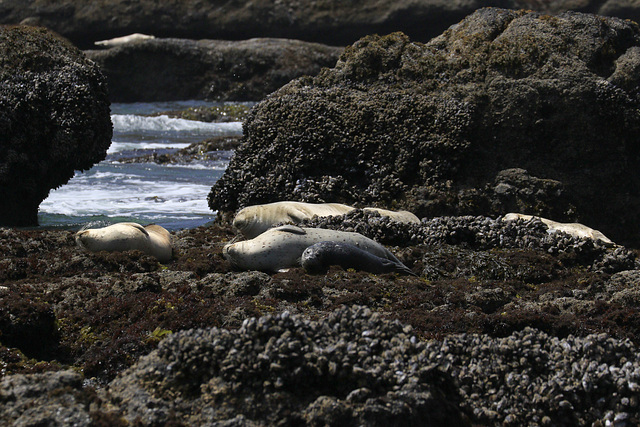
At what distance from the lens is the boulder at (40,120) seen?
10508 millimetres

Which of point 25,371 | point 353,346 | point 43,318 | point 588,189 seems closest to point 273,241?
point 43,318

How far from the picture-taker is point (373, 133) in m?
10.4

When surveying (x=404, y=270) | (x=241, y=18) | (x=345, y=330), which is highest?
(x=241, y=18)

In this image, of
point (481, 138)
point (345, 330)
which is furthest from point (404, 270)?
point (481, 138)

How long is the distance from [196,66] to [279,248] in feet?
130

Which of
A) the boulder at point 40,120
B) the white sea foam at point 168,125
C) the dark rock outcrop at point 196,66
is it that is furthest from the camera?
the dark rock outcrop at point 196,66

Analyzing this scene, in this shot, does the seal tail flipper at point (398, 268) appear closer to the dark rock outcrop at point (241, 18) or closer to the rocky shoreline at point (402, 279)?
the rocky shoreline at point (402, 279)

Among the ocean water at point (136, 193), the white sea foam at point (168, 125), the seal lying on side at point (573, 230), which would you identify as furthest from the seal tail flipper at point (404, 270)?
the white sea foam at point (168, 125)

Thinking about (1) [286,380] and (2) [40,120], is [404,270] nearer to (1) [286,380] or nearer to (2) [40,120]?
(1) [286,380]

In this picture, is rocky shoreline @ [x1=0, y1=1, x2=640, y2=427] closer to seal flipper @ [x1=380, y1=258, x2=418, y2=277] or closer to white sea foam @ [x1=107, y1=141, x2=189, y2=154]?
seal flipper @ [x1=380, y1=258, x2=418, y2=277]

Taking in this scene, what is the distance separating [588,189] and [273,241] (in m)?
5.07

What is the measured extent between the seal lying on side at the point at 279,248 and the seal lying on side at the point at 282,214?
113 cm

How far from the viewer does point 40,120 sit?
1066cm

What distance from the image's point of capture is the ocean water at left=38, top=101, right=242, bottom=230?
12125 millimetres
